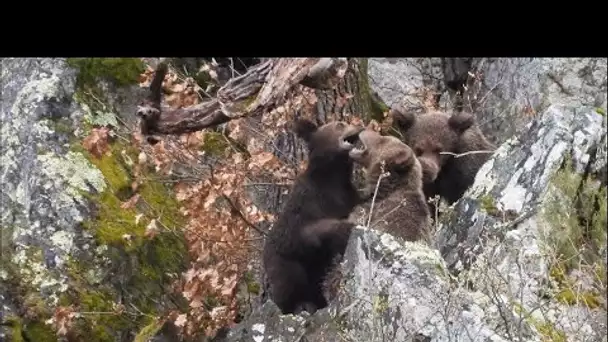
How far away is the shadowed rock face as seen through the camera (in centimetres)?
533

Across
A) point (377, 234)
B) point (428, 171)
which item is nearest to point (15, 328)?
point (377, 234)

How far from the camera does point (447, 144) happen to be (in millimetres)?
9711

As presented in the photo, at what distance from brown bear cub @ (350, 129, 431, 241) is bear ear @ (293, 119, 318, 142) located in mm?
588

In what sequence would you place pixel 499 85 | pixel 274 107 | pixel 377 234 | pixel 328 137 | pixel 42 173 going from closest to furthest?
1. pixel 377 234
2. pixel 274 107
3. pixel 328 137
4. pixel 42 173
5. pixel 499 85

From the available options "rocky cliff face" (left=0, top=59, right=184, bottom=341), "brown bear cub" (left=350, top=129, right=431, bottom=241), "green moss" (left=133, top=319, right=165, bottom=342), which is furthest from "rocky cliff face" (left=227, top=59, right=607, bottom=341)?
"rocky cliff face" (left=0, top=59, right=184, bottom=341)

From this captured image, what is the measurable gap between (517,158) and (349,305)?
2.31 meters

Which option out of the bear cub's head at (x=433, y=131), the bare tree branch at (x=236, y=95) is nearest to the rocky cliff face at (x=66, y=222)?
the bare tree branch at (x=236, y=95)

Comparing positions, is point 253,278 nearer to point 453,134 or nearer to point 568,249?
point 453,134

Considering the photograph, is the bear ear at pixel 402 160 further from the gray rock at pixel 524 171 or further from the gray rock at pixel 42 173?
the gray rock at pixel 42 173

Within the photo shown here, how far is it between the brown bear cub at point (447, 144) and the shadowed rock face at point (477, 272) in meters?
1.69

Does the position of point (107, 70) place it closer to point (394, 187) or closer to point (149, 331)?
point (149, 331)

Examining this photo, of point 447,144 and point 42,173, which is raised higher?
point 42,173

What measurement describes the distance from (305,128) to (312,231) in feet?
4.18
